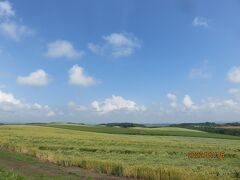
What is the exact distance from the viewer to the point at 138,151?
45562 millimetres

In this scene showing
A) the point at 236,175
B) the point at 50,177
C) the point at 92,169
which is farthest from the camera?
the point at 92,169

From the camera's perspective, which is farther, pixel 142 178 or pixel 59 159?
pixel 59 159

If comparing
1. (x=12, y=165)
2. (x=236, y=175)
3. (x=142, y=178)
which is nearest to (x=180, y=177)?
(x=142, y=178)

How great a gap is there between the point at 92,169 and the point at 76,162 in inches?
107

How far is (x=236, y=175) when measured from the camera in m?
25.7

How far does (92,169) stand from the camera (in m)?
28.2

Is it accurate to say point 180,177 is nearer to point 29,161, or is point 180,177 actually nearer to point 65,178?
point 65,178

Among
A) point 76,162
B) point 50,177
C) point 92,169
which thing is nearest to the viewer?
point 50,177

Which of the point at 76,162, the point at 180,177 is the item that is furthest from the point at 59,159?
the point at 180,177

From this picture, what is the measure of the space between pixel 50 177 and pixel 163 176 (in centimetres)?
633

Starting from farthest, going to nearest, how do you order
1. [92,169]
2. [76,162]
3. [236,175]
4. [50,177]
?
[76,162] < [92,169] < [236,175] < [50,177]

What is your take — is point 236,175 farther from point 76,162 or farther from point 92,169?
point 76,162

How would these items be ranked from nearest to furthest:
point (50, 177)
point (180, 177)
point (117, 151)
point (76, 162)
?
point (180, 177)
point (50, 177)
point (76, 162)
point (117, 151)

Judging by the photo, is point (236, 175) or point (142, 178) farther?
point (236, 175)
